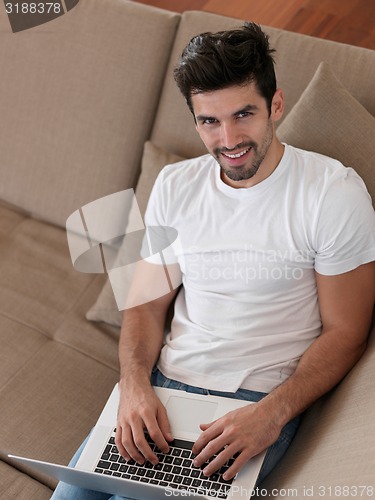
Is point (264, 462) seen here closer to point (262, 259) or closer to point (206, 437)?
point (206, 437)

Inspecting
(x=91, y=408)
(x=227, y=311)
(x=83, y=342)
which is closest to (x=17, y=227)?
(x=83, y=342)

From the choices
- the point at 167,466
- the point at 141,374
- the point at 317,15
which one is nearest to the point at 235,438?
the point at 167,466

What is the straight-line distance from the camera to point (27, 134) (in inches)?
84.6

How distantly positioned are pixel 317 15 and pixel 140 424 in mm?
1659

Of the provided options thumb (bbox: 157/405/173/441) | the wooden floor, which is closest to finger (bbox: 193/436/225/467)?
thumb (bbox: 157/405/173/441)

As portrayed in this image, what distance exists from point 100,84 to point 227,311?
2.60 feet

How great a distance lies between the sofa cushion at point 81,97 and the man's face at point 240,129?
0.52m

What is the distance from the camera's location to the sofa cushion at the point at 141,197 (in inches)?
75.3

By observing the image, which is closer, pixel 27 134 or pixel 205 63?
pixel 205 63

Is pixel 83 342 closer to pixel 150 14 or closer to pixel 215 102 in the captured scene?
pixel 215 102

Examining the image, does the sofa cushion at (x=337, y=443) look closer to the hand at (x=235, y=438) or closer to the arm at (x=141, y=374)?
the hand at (x=235, y=438)

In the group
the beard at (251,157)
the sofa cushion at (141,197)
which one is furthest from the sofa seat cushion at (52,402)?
the beard at (251,157)

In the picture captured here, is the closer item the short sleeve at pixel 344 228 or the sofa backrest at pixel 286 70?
the short sleeve at pixel 344 228

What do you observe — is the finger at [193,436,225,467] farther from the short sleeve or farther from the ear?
the ear
